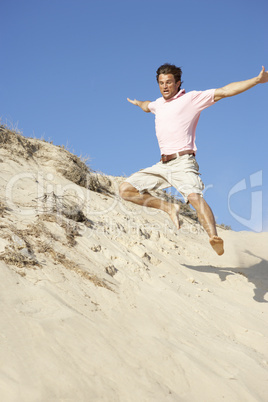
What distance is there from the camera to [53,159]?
8766mm

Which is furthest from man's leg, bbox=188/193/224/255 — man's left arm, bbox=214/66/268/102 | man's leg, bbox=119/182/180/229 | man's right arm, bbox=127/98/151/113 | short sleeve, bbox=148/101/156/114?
man's right arm, bbox=127/98/151/113

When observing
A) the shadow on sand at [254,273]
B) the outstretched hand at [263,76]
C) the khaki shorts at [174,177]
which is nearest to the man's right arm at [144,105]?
the khaki shorts at [174,177]

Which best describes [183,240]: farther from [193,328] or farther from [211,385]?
[211,385]

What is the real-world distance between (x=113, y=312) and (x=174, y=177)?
2.09 meters

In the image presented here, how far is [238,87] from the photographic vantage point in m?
4.44

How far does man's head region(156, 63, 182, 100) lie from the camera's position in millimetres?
5137

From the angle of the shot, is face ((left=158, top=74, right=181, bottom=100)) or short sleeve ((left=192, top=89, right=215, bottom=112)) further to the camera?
face ((left=158, top=74, right=181, bottom=100))

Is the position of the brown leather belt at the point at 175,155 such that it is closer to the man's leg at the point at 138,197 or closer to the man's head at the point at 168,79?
the man's leg at the point at 138,197

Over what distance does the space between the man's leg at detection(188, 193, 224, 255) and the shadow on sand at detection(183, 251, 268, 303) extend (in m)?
1.54

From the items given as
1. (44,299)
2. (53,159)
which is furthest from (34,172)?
(44,299)

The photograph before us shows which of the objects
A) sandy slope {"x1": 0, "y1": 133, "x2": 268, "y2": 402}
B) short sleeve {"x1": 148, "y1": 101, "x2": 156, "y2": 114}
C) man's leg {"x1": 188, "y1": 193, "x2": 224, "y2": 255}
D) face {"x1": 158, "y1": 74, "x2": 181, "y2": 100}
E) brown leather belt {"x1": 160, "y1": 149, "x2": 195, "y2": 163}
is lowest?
sandy slope {"x1": 0, "y1": 133, "x2": 268, "y2": 402}

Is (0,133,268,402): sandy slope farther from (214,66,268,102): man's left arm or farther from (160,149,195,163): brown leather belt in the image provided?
(214,66,268,102): man's left arm

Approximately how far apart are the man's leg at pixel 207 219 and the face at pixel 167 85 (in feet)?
4.60

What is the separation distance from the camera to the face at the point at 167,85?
514cm
